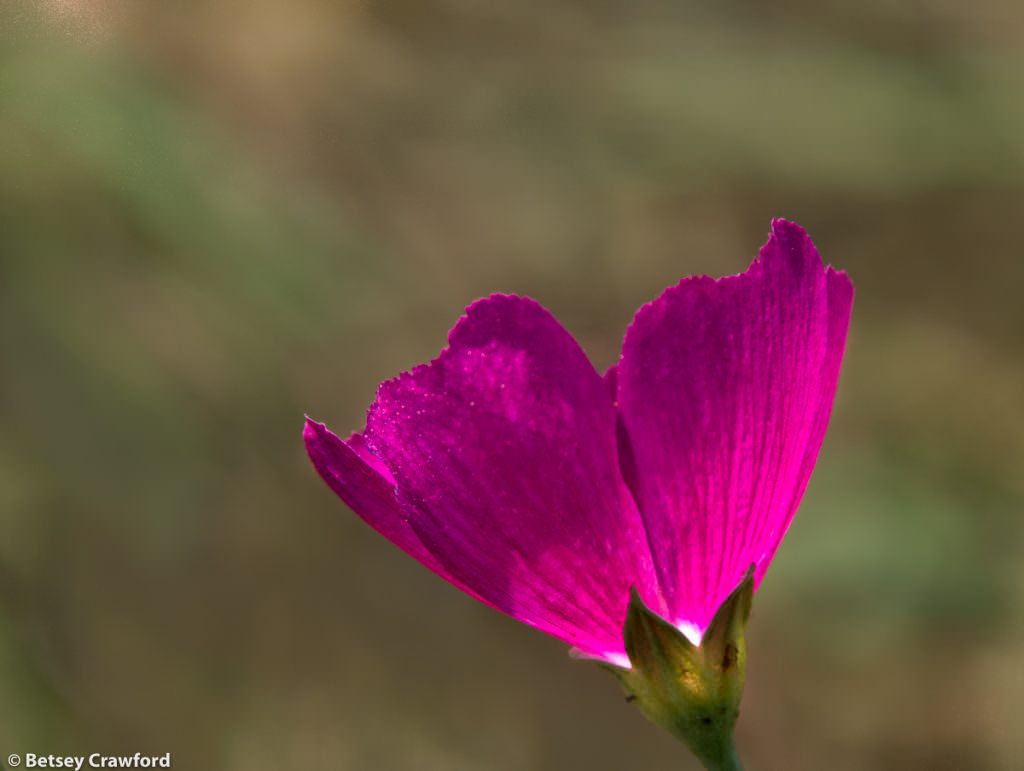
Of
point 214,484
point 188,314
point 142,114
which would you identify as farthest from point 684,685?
point 214,484

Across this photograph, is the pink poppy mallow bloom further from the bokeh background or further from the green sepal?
the bokeh background

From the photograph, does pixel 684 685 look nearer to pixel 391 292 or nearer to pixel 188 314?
pixel 188 314

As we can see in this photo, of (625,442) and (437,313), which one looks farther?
(437,313)

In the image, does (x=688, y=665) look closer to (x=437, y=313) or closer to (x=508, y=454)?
(x=508, y=454)

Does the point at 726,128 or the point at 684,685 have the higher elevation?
the point at 726,128

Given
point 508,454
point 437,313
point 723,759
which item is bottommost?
point 723,759

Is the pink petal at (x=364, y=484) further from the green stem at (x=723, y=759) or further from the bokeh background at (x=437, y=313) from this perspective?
the bokeh background at (x=437, y=313)

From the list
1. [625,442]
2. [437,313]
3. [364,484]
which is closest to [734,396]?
A: [625,442]

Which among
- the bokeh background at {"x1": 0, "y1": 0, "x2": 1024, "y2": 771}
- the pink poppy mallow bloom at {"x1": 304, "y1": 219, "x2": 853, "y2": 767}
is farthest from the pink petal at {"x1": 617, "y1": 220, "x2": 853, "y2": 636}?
the bokeh background at {"x1": 0, "y1": 0, "x2": 1024, "y2": 771}
